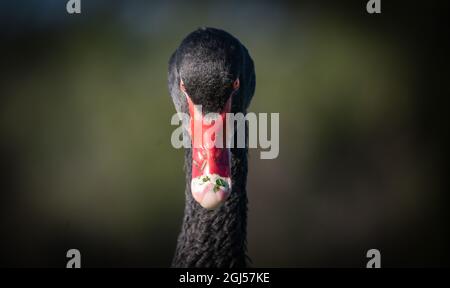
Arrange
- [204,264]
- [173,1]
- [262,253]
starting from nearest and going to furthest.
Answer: [204,264], [262,253], [173,1]

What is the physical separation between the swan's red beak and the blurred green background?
311 centimetres

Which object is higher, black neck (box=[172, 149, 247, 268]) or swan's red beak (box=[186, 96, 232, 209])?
swan's red beak (box=[186, 96, 232, 209])

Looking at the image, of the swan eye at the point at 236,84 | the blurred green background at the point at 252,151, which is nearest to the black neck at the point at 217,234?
the swan eye at the point at 236,84

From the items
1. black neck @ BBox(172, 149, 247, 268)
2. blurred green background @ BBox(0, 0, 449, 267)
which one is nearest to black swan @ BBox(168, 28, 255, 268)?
black neck @ BBox(172, 149, 247, 268)

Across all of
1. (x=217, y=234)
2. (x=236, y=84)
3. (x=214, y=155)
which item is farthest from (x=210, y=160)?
(x=217, y=234)

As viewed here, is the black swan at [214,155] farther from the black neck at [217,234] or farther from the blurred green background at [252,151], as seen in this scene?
the blurred green background at [252,151]

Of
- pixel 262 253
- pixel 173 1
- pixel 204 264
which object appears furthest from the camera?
pixel 173 1

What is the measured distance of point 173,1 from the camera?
17.3 ft

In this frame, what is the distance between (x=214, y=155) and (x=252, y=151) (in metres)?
3.36

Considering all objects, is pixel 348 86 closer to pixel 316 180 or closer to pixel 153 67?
pixel 316 180

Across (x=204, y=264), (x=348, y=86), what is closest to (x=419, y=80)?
(x=348, y=86)

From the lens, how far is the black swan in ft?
5.73

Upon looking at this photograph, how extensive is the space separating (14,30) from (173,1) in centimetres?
161

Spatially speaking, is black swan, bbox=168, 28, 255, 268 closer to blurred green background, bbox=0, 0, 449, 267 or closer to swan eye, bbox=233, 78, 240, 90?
swan eye, bbox=233, 78, 240, 90
